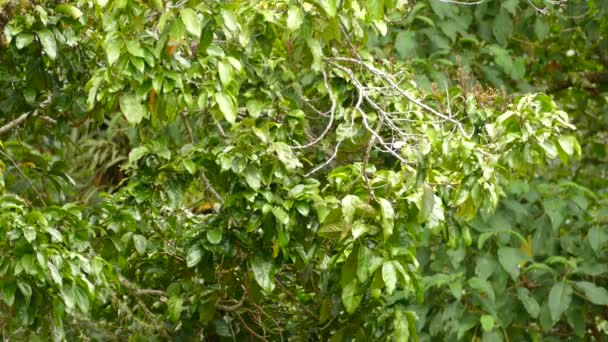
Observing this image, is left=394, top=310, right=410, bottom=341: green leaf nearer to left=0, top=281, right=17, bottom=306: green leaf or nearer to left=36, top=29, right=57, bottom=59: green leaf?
left=0, top=281, right=17, bottom=306: green leaf

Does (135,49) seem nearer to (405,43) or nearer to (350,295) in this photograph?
(350,295)

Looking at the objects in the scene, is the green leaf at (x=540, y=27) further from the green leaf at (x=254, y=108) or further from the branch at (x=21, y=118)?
the branch at (x=21, y=118)

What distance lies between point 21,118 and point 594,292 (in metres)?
2.68

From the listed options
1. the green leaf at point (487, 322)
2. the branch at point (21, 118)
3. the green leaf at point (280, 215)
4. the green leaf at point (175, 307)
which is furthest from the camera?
the green leaf at point (487, 322)

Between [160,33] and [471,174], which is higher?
[160,33]

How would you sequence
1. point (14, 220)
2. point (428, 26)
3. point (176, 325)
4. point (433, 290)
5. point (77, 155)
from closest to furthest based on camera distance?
→ point (14, 220), point (176, 325), point (433, 290), point (428, 26), point (77, 155)

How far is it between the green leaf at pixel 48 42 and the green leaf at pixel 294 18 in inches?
34.9

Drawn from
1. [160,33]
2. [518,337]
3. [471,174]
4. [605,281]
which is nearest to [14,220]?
[160,33]

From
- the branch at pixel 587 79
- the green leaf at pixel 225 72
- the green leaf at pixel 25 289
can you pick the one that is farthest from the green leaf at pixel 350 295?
the branch at pixel 587 79

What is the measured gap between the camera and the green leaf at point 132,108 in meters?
3.74

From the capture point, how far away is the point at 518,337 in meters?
5.71

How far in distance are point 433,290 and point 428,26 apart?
1.40 metres

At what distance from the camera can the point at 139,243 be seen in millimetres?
4375

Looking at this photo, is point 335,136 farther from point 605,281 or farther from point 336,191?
point 605,281
